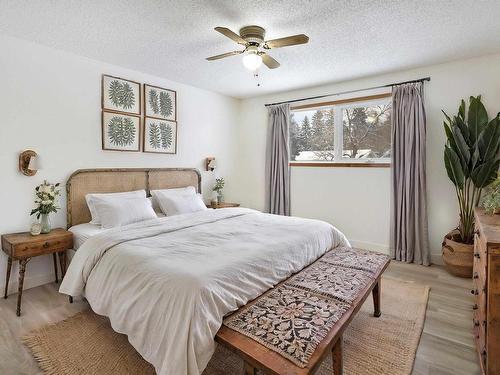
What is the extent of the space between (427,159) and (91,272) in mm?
3953

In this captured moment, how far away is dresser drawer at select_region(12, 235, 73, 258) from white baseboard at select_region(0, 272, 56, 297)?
54 cm

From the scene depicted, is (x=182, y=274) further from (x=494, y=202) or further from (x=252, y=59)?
(x=494, y=202)

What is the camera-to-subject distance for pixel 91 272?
2215mm

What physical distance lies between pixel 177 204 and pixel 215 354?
2.10m

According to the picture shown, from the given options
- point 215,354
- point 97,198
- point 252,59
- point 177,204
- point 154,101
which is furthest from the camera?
point 154,101

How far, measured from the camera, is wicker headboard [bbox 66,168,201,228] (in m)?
3.19

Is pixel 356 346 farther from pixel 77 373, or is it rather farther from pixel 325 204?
pixel 325 204

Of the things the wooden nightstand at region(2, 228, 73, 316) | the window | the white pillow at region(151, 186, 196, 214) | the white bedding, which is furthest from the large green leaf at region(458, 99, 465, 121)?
the wooden nightstand at region(2, 228, 73, 316)

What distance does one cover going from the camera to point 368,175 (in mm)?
4023

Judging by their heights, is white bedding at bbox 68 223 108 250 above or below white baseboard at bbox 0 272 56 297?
above

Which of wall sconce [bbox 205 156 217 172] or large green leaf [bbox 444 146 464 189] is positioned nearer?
large green leaf [bbox 444 146 464 189]

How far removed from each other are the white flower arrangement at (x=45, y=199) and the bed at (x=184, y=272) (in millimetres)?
273

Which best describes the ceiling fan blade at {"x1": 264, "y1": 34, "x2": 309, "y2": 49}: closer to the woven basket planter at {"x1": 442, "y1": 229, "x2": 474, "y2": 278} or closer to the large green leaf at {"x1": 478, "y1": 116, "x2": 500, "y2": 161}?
the large green leaf at {"x1": 478, "y1": 116, "x2": 500, "y2": 161}

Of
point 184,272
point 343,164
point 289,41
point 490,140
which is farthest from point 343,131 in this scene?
point 184,272
